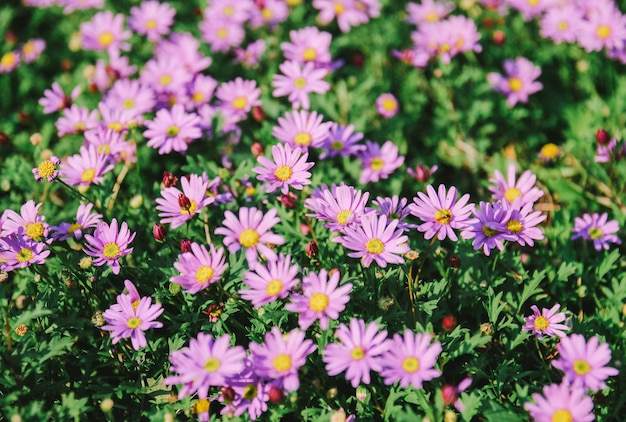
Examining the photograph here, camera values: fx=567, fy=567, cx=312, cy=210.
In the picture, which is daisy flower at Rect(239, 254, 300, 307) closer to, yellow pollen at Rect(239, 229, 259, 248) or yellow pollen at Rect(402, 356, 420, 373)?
yellow pollen at Rect(239, 229, 259, 248)

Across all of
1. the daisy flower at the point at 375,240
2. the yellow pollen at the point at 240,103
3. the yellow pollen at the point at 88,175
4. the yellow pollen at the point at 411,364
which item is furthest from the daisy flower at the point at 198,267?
the yellow pollen at the point at 240,103

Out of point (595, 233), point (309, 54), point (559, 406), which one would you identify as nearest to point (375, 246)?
point (559, 406)

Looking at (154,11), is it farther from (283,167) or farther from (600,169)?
(600,169)

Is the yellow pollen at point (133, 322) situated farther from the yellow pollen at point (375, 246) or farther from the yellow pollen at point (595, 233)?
the yellow pollen at point (595, 233)

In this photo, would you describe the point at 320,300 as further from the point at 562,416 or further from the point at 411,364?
the point at 562,416

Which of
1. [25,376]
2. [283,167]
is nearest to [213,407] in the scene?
[25,376]
